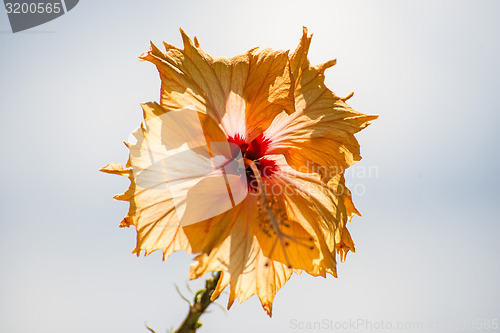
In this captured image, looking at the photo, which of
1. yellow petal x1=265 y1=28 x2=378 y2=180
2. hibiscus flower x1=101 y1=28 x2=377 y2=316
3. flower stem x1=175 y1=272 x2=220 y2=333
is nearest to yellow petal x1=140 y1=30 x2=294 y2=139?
hibiscus flower x1=101 y1=28 x2=377 y2=316

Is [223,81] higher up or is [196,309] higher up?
[223,81]

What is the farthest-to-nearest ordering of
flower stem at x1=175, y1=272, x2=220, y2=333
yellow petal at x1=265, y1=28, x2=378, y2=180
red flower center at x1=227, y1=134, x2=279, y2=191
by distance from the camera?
red flower center at x1=227, y1=134, x2=279, y2=191 → yellow petal at x1=265, y1=28, x2=378, y2=180 → flower stem at x1=175, y1=272, x2=220, y2=333

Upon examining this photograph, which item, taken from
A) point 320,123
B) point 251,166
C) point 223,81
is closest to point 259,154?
point 251,166

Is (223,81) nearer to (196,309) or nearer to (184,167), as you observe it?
(184,167)

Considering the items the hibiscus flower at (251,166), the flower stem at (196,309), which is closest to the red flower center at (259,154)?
the hibiscus flower at (251,166)

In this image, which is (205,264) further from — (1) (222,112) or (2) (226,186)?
(1) (222,112)

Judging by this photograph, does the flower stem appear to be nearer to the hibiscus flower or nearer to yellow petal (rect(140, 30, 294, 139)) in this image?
the hibiscus flower

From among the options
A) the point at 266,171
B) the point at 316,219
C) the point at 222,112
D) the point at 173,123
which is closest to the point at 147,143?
the point at 173,123
